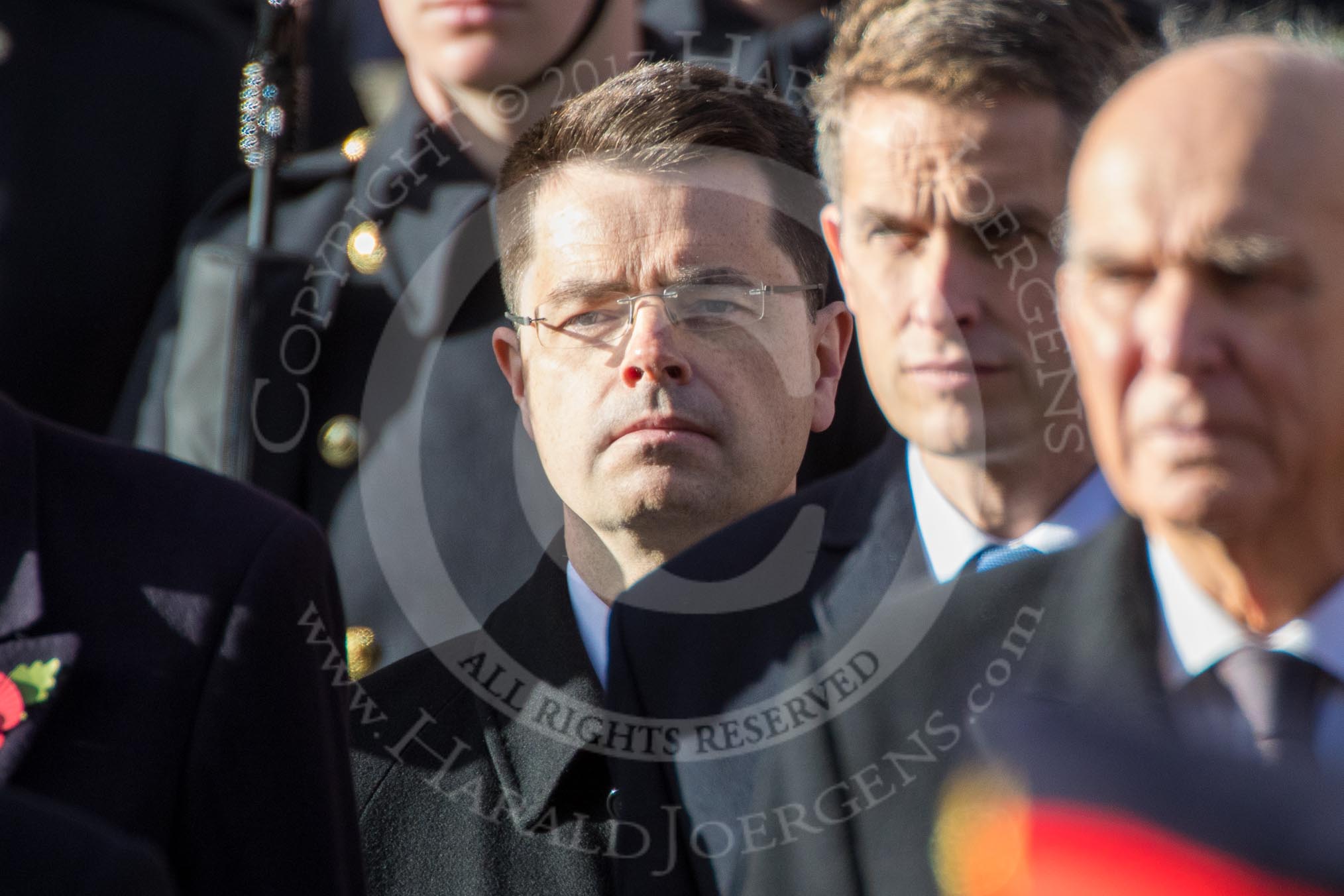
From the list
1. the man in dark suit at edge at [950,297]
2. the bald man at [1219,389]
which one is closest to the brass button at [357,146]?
the man in dark suit at edge at [950,297]

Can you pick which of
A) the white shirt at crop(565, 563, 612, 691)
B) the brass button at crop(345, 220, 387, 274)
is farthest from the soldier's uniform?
the white shirt at crop(565, 563, 612, 691)

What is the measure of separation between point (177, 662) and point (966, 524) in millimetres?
772

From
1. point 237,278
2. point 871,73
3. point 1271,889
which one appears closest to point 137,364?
point 237,278

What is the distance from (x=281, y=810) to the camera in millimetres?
1550

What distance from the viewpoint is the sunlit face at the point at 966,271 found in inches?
57.6

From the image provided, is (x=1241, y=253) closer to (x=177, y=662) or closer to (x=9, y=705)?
(x=177, y=662)

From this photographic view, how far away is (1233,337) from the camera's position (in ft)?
3.61

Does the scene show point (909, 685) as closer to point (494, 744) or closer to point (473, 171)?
point (494, 744)

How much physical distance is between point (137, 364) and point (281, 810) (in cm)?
95

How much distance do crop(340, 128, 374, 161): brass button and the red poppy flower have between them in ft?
3.24

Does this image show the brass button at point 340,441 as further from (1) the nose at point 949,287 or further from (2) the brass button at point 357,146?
(1) the nose at point 949,287

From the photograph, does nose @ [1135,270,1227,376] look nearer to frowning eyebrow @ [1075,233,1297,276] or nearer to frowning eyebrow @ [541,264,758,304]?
frowning eyebrow @ [1075,233,1297,276]

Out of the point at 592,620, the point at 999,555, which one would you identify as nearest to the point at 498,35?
the point at 592,620

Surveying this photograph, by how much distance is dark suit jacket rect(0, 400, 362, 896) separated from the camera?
1.50m
